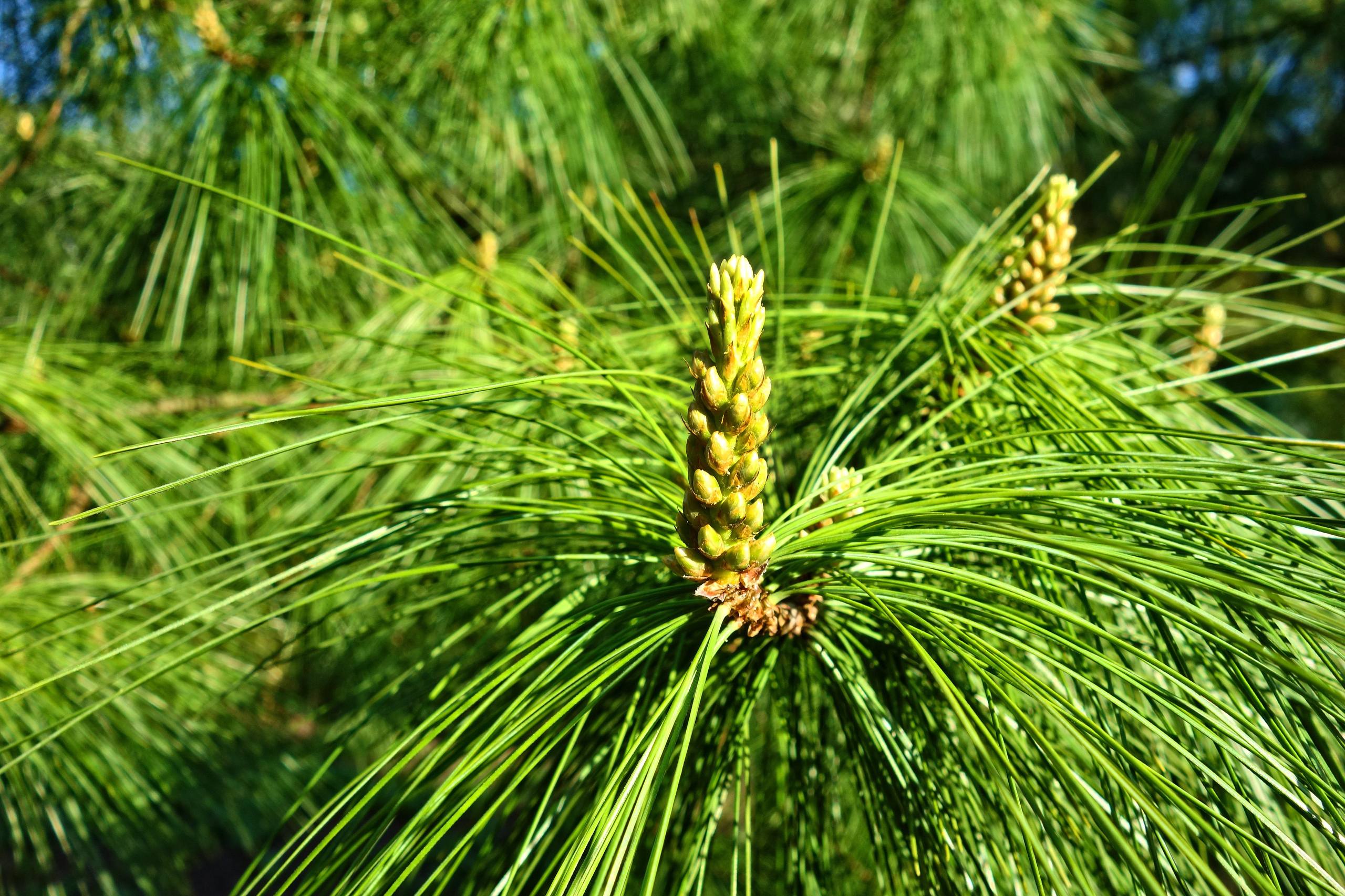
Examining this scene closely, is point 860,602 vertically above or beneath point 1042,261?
beneath

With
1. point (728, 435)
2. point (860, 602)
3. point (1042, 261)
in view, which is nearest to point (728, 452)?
point (728, 435)

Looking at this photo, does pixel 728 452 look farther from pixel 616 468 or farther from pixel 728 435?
pixel 616 468

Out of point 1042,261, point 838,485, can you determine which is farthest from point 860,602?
point 1042,261

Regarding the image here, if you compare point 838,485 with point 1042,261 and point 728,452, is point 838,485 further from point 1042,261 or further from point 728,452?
point 1042,261

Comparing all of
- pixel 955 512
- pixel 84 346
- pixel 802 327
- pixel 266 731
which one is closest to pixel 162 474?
pixel 84 346

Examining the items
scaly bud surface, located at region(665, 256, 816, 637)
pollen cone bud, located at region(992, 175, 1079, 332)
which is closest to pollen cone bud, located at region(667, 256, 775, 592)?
scaly bud surface, located at region(665, 256, 816, 637)

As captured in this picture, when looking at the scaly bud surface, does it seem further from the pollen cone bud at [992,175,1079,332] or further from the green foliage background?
the pollen cone bud at [992,175,1079,332]

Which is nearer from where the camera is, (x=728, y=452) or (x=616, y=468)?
(x=728, y=452)
